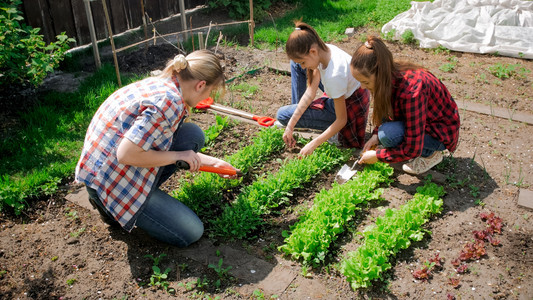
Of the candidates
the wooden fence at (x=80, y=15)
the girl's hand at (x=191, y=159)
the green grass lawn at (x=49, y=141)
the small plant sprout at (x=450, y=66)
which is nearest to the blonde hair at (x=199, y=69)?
the girl's hand at (x=191, y=159)

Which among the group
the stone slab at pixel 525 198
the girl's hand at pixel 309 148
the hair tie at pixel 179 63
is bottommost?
the stone slab at pixel 525 198

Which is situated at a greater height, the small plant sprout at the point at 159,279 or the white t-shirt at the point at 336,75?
the white t-shirt at the point at 336,75

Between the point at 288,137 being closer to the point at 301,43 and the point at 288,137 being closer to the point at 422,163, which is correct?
the point at 301,43

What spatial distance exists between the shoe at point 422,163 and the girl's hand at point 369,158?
37 centimetres

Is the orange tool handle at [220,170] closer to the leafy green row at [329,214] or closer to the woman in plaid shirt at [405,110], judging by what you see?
the leafy green row at [329,214]

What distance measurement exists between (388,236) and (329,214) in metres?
0.46

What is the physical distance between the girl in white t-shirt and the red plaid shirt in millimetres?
453

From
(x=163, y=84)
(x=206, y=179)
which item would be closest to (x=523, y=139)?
(x=206, y=179)

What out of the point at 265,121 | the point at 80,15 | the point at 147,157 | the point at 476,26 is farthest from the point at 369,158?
the point at 80,15

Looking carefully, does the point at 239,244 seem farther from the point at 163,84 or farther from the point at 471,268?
the point at 471,268

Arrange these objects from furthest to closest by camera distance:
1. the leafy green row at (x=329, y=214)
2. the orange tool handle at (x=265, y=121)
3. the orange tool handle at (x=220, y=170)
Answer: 1. the orange tool handle at (x=265, y=121)
2. the orange tool handle at (x=220, y=170)
3. the leafy green row at (x=329, y=214)

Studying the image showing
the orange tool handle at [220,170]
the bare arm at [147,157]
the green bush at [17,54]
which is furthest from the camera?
the green bush at [17,54]

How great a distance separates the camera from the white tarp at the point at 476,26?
21.8 ft

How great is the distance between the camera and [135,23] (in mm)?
8148
